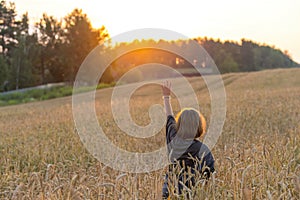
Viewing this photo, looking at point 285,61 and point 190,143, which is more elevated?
point 285,61

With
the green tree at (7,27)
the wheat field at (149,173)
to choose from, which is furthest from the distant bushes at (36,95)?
the wheat field at (149,173)

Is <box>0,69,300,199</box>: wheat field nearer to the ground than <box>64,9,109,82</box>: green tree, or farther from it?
nearer to the ground

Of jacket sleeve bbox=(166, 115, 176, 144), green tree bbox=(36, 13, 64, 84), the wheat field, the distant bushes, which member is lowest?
the wheat field

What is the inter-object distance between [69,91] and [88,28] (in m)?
12.4

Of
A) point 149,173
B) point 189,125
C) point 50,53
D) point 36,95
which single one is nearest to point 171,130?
point 189,125

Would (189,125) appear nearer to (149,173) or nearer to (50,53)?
(149,173)

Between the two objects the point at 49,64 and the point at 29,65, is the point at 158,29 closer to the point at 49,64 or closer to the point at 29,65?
the point at 29,65

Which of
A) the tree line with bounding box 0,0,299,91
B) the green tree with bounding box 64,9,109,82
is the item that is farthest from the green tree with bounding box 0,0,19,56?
the green tree with bounding box 64,9,109,82

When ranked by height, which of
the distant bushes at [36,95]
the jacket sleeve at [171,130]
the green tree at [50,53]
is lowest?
the jacket sleeve at [171,130]

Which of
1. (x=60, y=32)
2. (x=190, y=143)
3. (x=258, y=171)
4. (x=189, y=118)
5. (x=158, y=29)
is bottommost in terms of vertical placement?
(x=258, y=171)

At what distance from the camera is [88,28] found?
55.6m

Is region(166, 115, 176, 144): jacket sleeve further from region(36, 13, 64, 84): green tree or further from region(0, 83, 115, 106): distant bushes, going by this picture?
region(36, 13, 64, 84): green tree

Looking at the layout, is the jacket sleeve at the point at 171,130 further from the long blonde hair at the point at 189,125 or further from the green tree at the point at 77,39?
the green tree at the point at 77,39


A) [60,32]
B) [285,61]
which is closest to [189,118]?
[60,32]
